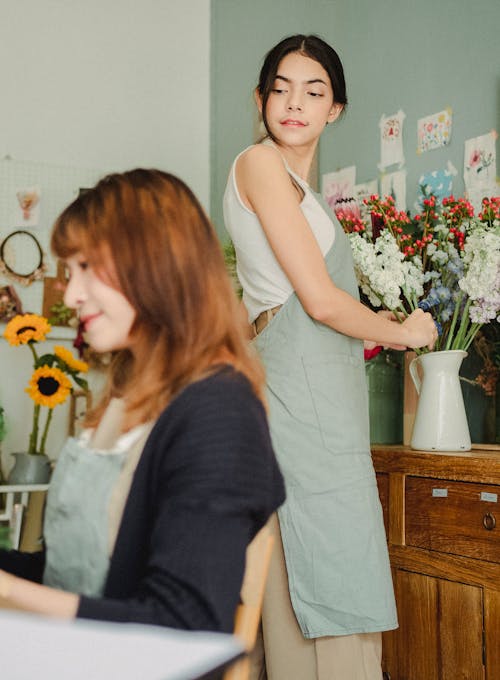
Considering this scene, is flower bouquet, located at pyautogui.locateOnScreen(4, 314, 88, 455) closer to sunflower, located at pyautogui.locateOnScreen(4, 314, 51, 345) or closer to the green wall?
sunflower, located at pyautogui.locateOnScreen(4, 314, 51, 345)

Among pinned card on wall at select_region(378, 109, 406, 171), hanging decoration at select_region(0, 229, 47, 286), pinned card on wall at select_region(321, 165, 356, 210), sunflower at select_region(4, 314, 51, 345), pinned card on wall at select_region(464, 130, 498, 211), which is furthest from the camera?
hanging decoration at select_region(0, 229, 47, 286)

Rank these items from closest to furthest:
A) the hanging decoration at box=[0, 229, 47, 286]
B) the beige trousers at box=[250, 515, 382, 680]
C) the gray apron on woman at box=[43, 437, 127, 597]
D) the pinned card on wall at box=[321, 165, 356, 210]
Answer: the gray apron on woman at box=[43, 437, 127, 597] → the beige trousers at box=[250, 515, 382, 680] → the pinned card on wall at box=[321, 165, 356, 210] → the hanging decoration at box=[0, 229, 47, 286]

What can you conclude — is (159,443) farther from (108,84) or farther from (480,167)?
(108,84)

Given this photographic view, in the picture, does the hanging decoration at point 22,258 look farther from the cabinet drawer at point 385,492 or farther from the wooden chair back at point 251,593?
the wooden chair back at point 251,593

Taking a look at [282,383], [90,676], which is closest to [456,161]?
[282,383]

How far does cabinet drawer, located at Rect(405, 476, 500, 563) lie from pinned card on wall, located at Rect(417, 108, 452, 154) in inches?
42.6

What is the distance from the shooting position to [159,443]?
76 centimetres

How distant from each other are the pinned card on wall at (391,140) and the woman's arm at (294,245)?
1.31 m

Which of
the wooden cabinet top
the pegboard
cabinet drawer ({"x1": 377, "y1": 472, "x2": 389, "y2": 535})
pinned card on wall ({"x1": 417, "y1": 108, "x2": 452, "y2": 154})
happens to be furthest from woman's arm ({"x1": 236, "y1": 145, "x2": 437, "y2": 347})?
the pegboard

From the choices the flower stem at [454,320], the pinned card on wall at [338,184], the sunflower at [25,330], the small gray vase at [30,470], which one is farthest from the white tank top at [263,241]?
the small gray vase at [30,470]

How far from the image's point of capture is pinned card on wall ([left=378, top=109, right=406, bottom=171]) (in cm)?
262

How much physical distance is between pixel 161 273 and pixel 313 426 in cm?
66

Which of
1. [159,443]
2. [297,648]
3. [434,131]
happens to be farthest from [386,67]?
[159,443]

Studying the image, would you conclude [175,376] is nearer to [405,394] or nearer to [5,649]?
[5,649]
